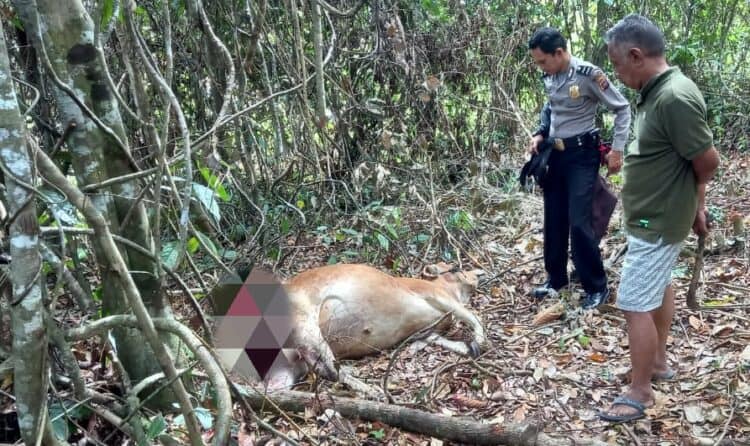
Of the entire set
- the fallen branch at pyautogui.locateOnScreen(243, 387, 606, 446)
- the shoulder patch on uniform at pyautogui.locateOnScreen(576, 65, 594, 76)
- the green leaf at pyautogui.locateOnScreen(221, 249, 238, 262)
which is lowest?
the green leaf at pyautogui.locateOnScreen(221, 249, 238, 262)

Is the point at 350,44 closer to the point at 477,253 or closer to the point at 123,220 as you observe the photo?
the point at 477,253

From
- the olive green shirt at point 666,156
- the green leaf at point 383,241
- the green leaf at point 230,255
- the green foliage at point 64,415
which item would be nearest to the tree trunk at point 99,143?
the green foliage at point 64,415

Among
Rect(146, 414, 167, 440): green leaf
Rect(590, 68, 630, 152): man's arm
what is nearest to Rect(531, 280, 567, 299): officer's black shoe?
Rect(590, 68, 630, 152): man's arm

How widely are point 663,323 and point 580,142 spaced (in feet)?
5.35

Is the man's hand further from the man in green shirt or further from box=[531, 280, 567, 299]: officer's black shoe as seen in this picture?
box=[531, 280, 567, 299]: officer's black shoe

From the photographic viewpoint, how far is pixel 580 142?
470 centimetres

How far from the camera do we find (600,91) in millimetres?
4512

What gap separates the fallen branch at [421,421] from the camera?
2.98 m

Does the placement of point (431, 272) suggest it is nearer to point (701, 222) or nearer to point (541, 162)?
point (541, 162)

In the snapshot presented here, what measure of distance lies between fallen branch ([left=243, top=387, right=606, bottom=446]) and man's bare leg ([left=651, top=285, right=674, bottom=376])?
0.92m

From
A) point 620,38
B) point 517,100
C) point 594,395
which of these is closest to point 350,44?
point 517,100

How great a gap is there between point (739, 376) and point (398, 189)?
3984 mm

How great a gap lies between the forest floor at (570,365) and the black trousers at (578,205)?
0.31 m

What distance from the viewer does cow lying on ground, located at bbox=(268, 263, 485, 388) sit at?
3.90m
